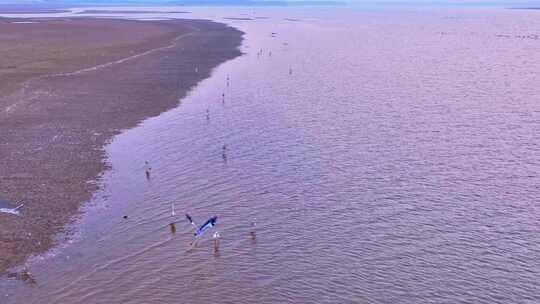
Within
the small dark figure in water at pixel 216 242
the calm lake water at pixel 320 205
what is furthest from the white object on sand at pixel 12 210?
the small dark figure in water at pixel 216 242

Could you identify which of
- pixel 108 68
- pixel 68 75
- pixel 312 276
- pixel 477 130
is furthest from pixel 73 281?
pixel 108 68

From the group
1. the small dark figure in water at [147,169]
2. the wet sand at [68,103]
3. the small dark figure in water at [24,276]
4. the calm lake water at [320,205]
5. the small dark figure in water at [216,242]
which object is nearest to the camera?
the small dark figure in water at [24,276]

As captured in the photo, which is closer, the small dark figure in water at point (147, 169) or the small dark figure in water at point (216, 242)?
the small dark figure in water at point (216, 242)

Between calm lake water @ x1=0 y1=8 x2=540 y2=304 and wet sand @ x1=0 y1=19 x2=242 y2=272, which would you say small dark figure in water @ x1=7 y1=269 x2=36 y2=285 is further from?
wet sand @ x1=0 y1=19 x2=242 y2=272

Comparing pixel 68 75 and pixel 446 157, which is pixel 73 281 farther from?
pixel 68 75

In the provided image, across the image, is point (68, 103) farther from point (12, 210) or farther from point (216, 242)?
point (216, 242)

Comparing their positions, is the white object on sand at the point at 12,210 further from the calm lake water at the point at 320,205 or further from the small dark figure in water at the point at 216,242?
the small dark figure in water at the point at 216,242
